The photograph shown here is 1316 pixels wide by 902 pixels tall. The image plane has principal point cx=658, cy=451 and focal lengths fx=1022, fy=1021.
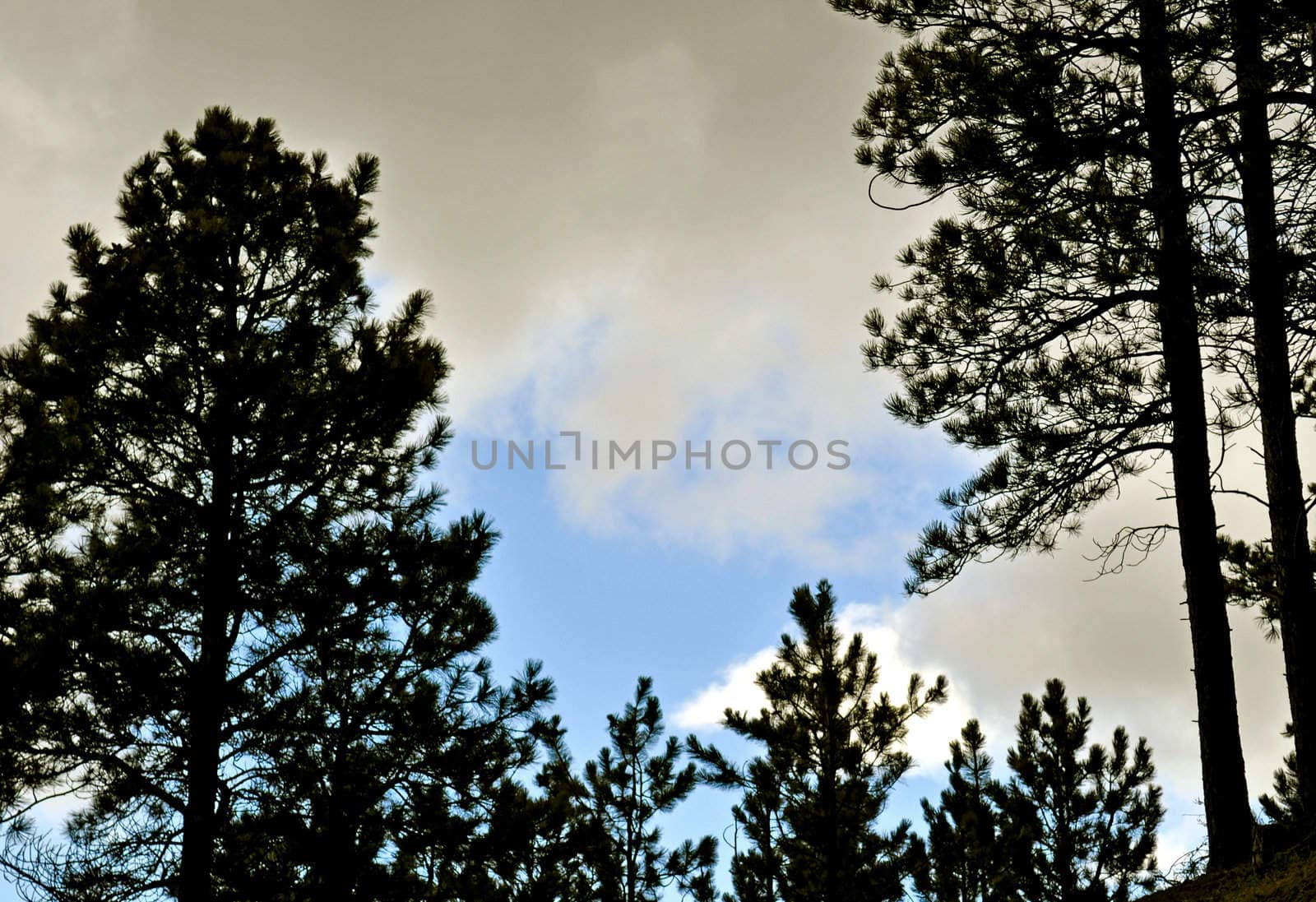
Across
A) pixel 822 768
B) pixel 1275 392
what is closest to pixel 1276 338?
pixel 1275 392

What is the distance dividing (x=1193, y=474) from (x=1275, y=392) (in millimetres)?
893

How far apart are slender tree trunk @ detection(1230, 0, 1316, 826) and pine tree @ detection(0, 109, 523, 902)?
6.30 metres

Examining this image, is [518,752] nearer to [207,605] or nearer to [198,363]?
[207,605]

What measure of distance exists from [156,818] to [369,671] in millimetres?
2007

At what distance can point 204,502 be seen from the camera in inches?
345

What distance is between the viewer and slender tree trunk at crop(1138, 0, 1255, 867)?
7.54 metres

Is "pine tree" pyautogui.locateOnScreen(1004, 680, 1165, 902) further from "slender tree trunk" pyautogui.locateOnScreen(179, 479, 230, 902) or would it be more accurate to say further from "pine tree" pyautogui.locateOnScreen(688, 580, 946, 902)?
"slender tree trunk" pyautogui.locateOnScreen(179, 479, 230, 902)

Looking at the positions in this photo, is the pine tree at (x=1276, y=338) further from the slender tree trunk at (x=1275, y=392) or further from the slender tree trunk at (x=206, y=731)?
the slender tree trunk at (x=206, y=731)

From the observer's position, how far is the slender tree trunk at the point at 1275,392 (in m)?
6.69

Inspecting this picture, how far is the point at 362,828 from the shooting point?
8320 millimetres

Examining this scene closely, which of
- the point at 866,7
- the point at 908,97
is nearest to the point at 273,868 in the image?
the point at 908,97

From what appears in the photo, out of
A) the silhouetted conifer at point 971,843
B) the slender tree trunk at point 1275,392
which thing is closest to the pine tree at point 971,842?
the silhouetted conifer at point 971,843

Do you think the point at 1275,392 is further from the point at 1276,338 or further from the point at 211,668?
the point at 211,668

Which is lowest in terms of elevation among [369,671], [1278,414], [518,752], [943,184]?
[518,752]
